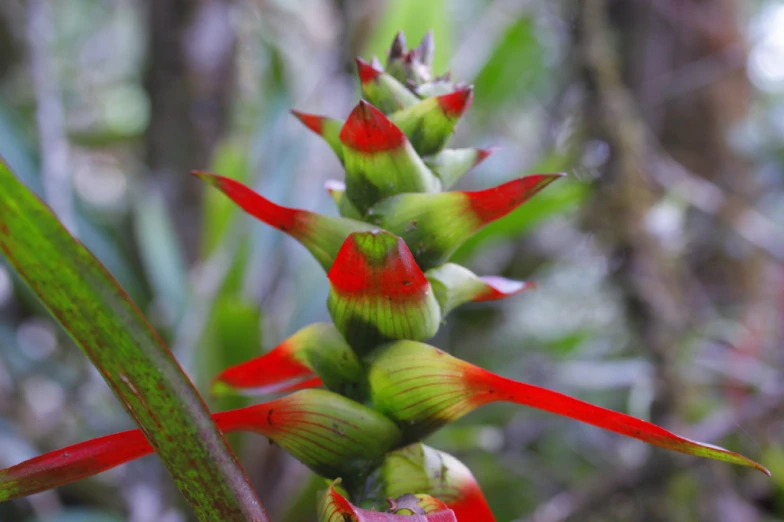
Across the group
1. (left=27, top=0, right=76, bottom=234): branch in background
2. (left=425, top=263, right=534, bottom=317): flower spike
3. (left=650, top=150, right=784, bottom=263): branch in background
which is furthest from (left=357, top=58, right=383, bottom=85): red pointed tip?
(left=650, top=150, right=784, bottom=263): branch in background

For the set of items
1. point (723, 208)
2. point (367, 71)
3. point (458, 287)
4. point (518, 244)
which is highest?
point (367, 71)

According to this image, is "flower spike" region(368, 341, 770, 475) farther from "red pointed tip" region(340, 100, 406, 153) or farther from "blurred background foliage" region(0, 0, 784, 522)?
"blurred background foliage" region(0, 0, 784, 522)

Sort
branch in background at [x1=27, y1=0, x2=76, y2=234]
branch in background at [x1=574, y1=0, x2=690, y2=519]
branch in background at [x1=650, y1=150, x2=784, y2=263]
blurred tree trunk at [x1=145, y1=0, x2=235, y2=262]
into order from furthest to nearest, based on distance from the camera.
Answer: blurred tree trunk at [x1=145, y1=0, x2=235, y2=262] < branch in background at [x1=650, y1=150, x2=784, y2=263] < branch in background at [x1=27, y1=0, x2=76, y2=234] < branch in background at [x1=574, y1=0, x2=690, y2=519]

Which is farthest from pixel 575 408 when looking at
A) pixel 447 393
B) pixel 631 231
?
pixel 631 231

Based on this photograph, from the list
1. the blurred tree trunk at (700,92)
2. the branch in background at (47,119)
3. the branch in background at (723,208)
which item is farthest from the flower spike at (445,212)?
the blurred tree trunk at (700,92)

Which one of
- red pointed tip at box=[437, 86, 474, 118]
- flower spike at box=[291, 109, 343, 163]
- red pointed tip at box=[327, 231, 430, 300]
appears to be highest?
red pointed tip at box=[437, 86, 474, 118]

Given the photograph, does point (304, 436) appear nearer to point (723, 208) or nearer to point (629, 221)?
point (629, 221)
